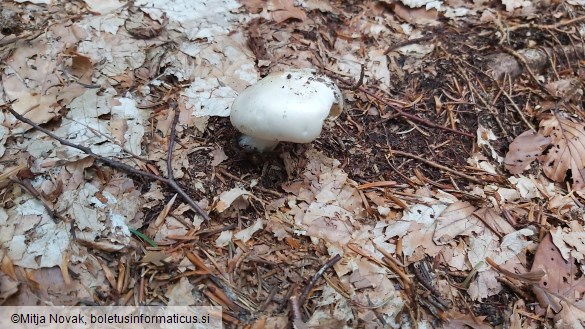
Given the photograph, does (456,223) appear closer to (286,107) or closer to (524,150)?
(524,150)

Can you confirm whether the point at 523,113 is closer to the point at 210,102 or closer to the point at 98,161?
the point at 210,102

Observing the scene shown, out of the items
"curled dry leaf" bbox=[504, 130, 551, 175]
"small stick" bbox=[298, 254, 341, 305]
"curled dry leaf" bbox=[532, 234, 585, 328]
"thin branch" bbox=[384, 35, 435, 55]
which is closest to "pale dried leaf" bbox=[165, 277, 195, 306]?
"small stick" bbox=[298, 254, 341, 305]

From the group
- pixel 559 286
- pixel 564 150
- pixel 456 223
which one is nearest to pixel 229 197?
pixel 456 223

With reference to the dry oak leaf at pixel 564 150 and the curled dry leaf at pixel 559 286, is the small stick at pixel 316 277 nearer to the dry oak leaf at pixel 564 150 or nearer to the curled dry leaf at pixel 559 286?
the curled dry leaf at pixel 559 286

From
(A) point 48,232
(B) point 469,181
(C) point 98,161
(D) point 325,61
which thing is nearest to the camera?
(A) point 48,232

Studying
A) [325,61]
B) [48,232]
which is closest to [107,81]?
[48,232]

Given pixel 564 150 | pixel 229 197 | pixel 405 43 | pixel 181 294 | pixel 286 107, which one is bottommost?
pixel 181 294
